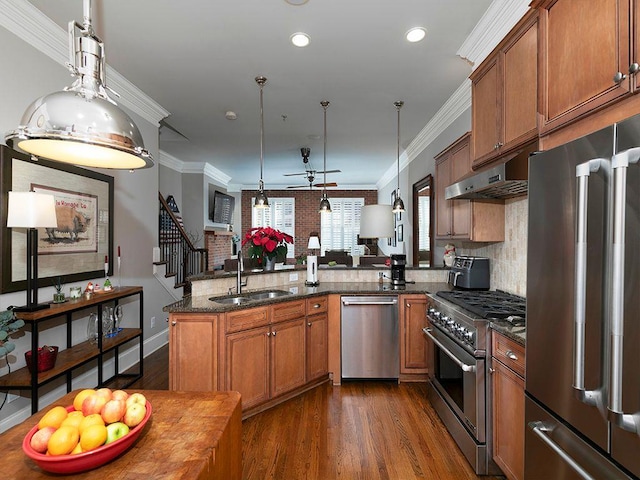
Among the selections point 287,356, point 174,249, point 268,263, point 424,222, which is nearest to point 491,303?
point 287,356

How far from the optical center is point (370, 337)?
11.1 ft

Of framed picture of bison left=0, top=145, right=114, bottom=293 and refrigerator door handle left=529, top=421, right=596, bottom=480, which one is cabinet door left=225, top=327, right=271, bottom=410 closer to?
framed picture of bison left=0, top=145, right=114, bottom=293

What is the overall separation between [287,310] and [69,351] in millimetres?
1810

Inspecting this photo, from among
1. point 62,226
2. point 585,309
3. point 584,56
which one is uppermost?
point 584,56

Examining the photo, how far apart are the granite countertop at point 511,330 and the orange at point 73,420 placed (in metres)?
1.79

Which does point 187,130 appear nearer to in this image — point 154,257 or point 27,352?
point 154,257

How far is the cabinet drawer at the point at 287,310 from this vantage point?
2.90m

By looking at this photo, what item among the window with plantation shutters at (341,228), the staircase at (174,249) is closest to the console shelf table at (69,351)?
the staircase at (174,249)

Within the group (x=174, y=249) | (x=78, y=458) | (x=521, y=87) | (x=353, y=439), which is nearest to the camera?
(x=78, y=458)

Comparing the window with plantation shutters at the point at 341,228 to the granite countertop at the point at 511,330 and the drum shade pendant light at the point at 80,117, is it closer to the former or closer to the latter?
the granite countertop at the point at 511,330

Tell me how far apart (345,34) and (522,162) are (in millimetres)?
1658

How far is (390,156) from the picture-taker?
6.71 metres

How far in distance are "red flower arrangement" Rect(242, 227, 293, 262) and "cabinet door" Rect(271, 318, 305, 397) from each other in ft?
2.48

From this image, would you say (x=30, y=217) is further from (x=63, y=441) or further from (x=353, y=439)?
(x=353, y=439)
